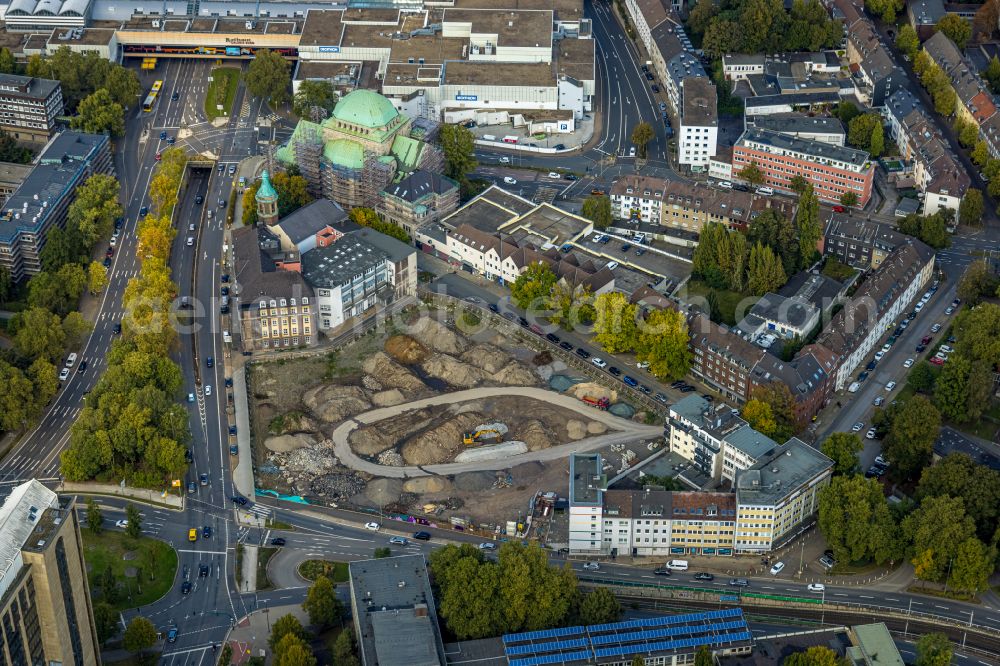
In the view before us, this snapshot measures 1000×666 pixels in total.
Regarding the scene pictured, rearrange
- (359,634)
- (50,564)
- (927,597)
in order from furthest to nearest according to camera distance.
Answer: (927,597) → (359,634) → (50,564)

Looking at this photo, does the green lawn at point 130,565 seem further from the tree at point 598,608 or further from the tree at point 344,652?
the tree at point 598,608

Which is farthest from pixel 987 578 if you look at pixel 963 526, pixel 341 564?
pixel 341 564

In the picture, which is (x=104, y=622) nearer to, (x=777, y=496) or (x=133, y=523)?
(x=133, y=523)

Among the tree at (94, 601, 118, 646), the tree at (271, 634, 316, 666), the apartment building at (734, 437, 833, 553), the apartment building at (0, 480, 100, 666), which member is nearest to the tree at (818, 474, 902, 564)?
the apartment building at (734, 437, 833, 553)

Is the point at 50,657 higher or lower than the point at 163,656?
higher

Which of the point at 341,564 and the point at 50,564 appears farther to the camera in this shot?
the point at 341,564

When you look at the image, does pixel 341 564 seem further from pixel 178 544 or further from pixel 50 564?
pixel 50 564

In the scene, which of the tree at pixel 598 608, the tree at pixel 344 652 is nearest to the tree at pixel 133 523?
the tree at pixel 344 652
